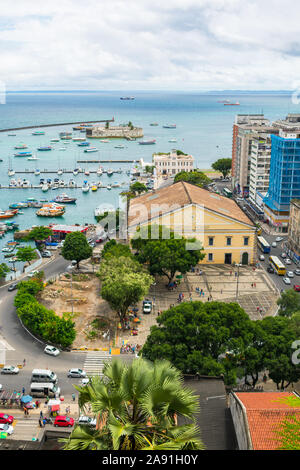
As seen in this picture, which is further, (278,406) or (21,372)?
(21,372)

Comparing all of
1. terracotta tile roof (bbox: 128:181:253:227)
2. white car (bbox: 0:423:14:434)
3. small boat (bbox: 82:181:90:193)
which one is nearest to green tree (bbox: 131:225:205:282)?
terracotta tile roof (bbox: 128:181:253:227)

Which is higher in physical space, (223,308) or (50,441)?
(223,308)

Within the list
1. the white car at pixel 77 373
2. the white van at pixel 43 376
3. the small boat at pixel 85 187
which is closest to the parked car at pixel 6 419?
the white van at pixel 43 376

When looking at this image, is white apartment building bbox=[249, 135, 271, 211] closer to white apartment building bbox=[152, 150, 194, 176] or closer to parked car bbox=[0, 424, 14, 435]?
white apartment building bbox=[152, 150, 194, 176]

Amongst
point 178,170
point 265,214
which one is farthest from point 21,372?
point 178,170

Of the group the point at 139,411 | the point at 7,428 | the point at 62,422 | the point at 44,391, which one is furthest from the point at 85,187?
the point at 139,411
